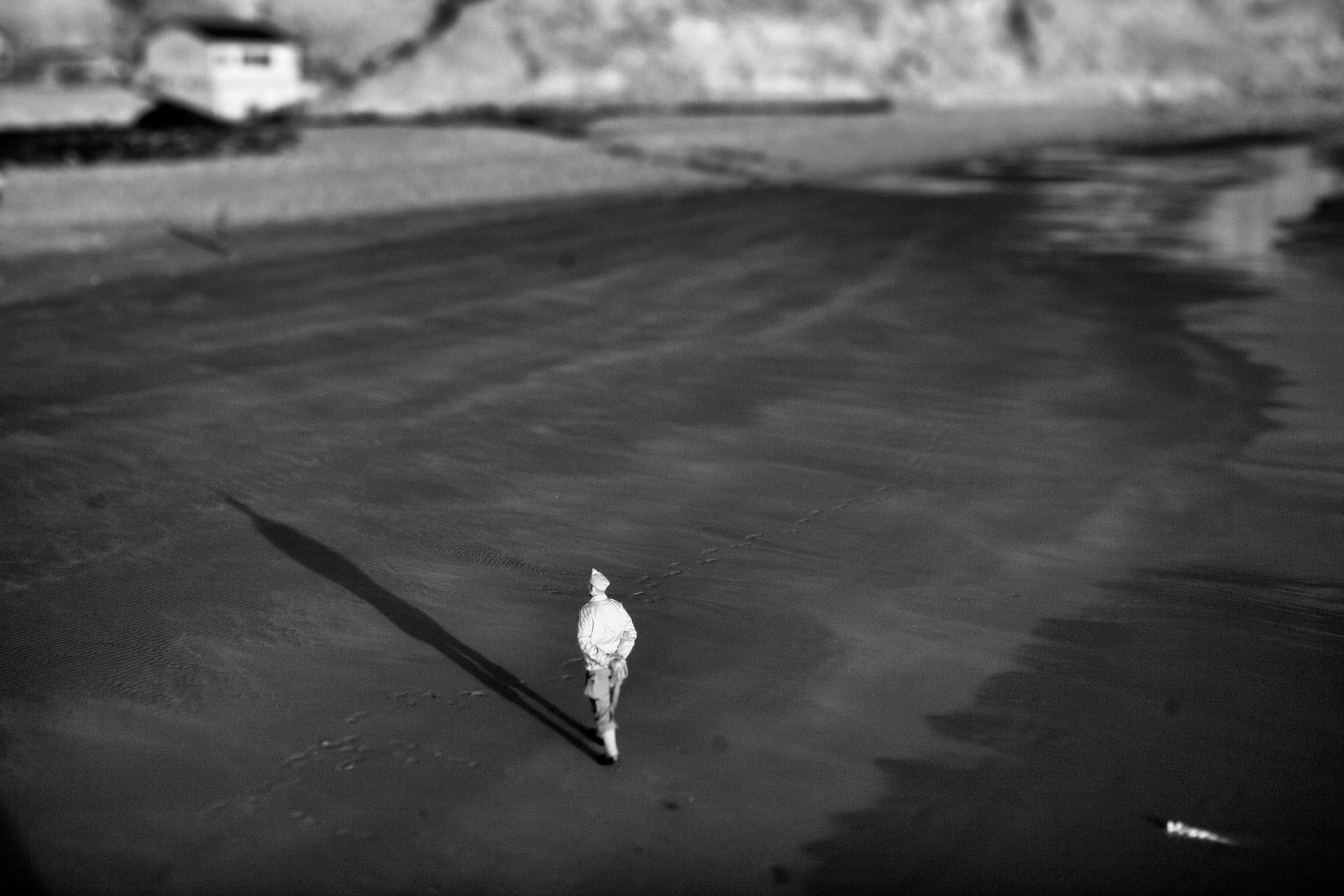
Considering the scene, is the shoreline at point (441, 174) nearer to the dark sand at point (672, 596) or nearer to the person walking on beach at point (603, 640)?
the dark sand at point (672, 596)

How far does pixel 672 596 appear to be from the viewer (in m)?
9.52

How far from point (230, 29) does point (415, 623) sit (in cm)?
5939

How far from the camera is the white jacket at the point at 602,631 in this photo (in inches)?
261

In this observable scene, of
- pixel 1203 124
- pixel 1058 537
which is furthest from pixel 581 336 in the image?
pixel 1203 124

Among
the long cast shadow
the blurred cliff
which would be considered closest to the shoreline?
the long cast shadow

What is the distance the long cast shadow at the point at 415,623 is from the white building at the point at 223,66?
171 ft

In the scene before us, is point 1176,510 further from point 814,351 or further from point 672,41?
point 672,41

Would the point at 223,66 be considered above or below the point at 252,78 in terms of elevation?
above

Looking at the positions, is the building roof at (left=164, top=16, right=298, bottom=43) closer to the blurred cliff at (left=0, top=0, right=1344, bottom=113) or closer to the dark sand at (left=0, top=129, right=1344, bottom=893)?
the blurred cliff at (left=0, top=0, right=1344, bottom=113)

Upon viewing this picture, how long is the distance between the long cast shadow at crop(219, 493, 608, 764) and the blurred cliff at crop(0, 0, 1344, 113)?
5677 cm

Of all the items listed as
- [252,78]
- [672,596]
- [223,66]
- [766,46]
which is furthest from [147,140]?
[766,46]

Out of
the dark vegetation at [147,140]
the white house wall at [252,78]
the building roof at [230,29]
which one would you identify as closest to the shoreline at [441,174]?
the dark vegetation at [147,140]

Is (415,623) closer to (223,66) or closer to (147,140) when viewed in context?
(147,140)

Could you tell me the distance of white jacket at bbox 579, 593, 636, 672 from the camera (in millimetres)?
6617
